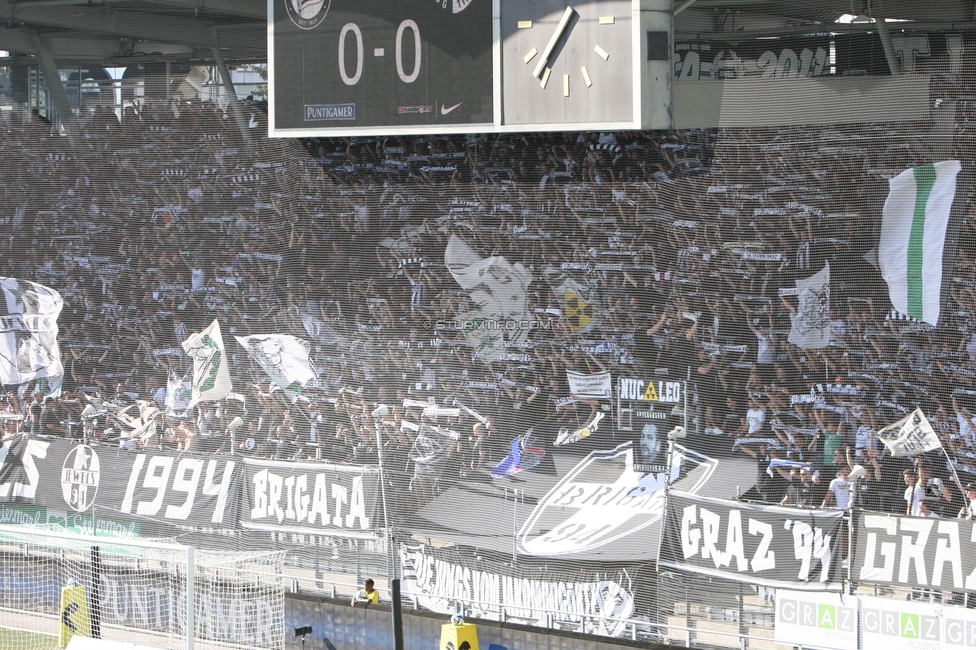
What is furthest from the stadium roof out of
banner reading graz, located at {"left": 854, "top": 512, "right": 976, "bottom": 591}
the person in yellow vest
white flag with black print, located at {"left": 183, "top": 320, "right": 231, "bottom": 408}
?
the person in yellow vest

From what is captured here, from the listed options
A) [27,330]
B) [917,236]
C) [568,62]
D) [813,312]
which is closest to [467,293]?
[568,62]

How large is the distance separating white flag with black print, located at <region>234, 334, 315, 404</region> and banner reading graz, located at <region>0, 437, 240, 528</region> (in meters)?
0.95

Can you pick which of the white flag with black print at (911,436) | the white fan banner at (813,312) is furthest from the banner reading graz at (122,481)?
the white flag with black print at (911,436)

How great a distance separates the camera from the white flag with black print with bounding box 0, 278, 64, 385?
38.0 feet

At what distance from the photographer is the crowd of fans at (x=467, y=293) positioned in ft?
28.3

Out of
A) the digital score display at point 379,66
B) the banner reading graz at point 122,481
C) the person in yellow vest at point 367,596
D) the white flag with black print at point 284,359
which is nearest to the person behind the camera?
the person in yellow vest at point 367,596

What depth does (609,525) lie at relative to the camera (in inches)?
345

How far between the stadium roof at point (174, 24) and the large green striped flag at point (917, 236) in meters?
2.16

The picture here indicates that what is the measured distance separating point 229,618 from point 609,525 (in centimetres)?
310

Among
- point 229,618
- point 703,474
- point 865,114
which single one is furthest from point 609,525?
point 865,114

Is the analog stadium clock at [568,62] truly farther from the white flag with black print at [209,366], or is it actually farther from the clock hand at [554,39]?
the white flag with black print at [209,366]

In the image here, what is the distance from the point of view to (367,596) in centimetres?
888

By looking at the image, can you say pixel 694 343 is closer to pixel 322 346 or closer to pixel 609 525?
pixel 609 525

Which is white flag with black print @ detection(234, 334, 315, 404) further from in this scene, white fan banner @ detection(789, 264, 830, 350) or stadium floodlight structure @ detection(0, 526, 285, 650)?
white fan banner @ detection(789, 264, 830, 350)
